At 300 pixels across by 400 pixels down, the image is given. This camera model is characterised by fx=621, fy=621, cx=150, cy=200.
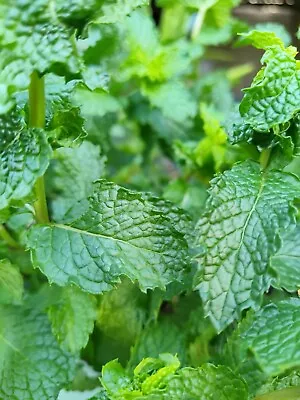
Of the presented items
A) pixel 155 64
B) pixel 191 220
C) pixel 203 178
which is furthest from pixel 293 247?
pixel 155 64

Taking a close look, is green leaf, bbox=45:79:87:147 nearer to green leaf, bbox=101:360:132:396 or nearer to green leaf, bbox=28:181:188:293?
green leaf, bbox=28:181:188:293

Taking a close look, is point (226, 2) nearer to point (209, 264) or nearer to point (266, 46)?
point (266, 46)

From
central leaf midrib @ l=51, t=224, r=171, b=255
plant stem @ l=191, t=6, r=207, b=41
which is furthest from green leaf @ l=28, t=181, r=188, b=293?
plant stem @ l=191, t=6, r=207, b=41

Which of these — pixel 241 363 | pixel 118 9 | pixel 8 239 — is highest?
pixel 118 9

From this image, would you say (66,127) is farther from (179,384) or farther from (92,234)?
(179,384)

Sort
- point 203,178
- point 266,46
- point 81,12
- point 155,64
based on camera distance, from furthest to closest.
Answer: point 155,64 < point 203,178 < point 266,46 < point 81,12

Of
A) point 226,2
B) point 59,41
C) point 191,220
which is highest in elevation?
point 59,41

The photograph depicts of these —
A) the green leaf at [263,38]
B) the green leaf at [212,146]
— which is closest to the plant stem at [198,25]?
the green leaf at [212,146]

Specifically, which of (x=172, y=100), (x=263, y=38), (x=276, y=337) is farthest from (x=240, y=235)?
(x=172, y=100)
